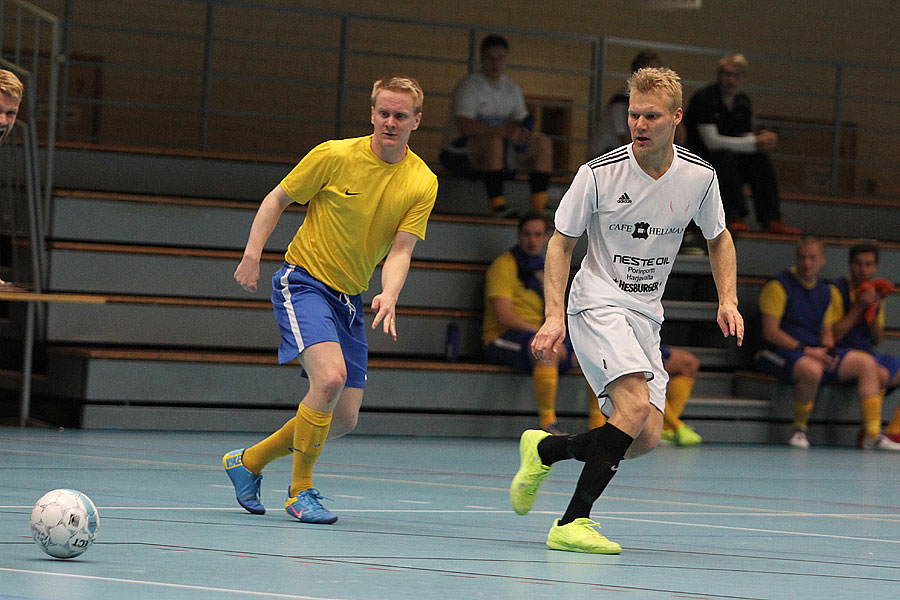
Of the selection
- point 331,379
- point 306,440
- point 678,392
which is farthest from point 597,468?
point 678,392

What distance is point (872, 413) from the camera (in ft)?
34.0

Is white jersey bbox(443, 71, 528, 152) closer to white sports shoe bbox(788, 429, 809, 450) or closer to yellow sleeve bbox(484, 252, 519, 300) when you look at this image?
yellow sleeve bbox(484, 252, 519, 300)

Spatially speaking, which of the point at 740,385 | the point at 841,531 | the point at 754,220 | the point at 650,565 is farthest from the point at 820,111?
the point at 650,565

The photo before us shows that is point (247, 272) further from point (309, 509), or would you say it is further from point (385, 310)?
point (309, 509)

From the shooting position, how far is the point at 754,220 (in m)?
12.7

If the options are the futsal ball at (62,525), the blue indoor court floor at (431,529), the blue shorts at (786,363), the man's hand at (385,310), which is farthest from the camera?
the blue shorts at (786,363)

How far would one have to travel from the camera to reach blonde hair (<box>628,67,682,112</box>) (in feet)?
15.4

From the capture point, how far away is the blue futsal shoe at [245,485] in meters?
5.26

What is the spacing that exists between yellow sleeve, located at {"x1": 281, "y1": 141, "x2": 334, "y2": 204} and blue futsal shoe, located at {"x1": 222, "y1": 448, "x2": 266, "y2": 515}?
40.9 inches

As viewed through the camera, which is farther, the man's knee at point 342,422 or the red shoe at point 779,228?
the red shoe at point 779,228

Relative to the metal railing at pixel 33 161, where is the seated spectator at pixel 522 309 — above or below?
below

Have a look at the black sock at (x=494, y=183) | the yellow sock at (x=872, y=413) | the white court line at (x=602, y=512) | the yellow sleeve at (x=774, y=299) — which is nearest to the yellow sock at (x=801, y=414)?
the yellow sock at (x=872, y=413)

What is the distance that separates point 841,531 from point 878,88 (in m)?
12.4

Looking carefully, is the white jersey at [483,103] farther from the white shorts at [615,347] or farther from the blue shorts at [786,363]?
the white shorts at [615,347]
